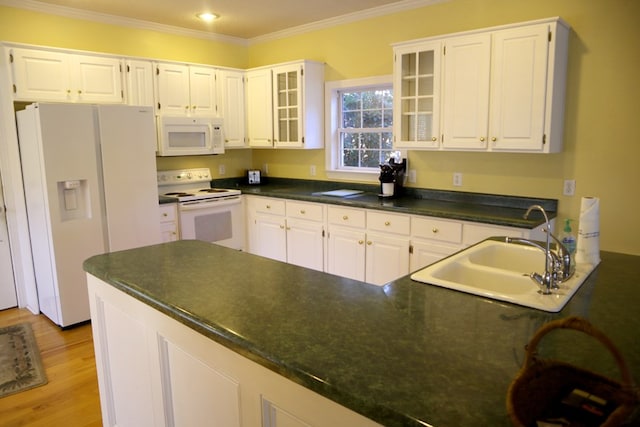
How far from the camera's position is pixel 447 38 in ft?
10.8

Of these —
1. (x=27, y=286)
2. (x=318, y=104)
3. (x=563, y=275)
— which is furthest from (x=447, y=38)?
(x=27, y=286)

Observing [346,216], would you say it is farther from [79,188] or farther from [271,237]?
[79,188]

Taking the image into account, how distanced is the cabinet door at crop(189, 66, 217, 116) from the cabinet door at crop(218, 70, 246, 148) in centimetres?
8

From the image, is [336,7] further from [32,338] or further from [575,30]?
[32,338]

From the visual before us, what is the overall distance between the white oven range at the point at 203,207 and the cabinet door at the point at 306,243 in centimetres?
67

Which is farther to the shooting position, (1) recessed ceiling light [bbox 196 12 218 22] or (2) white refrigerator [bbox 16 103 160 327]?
(1) recessed ceiling light [bbox 196 12 218 22]

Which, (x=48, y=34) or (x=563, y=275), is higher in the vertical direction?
(x=48, y=34)

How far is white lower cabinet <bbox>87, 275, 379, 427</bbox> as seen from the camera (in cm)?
110

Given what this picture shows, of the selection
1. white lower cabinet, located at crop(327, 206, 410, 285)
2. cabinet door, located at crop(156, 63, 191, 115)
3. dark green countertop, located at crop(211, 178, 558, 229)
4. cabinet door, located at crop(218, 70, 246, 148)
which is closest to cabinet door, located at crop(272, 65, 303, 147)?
cabinet door, located at crop(218, 70, 246, 148)

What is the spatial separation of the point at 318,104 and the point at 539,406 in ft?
13.4

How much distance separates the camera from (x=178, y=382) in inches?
58.8

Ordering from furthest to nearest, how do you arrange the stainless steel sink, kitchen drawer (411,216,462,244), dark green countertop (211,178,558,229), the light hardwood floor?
kitchen drawer (411,216,462,244) → dark green countertop (211,178,558,229) → the light hardwood floor → the stainless steel sink

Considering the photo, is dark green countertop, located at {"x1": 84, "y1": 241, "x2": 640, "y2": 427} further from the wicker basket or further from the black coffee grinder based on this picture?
the black coffee grinder

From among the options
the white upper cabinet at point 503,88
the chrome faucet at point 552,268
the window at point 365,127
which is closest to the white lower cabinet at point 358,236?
the white upper cabinet at point 503,88
